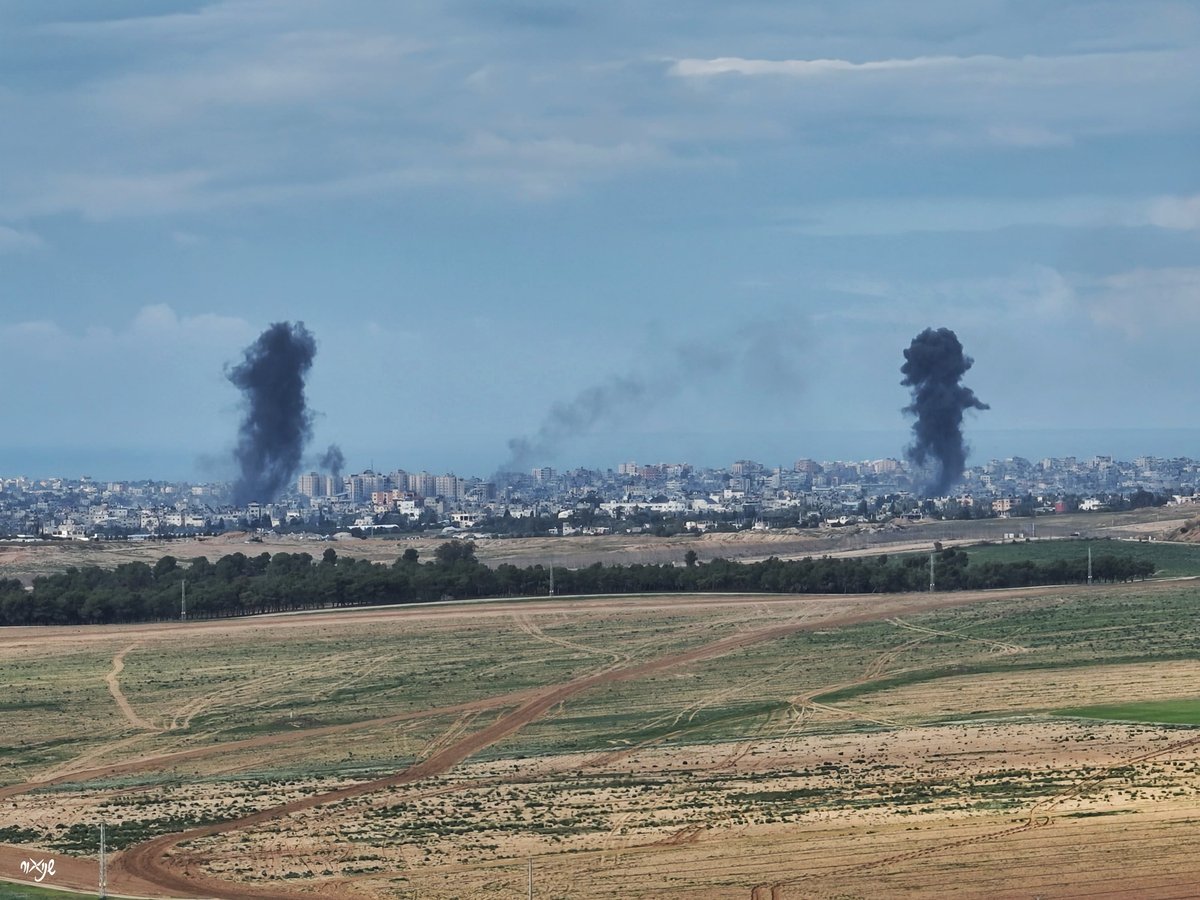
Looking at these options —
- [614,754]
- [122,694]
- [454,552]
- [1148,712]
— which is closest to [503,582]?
[454,552]

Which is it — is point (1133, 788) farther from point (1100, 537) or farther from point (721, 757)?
point (1100, 537)

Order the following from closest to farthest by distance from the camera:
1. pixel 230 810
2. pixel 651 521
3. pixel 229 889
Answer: pixel 229 889
pixel 230 810
pixel 651 521

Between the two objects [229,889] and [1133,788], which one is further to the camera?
[1133,788]

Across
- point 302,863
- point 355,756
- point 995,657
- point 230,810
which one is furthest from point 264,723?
point 995,657

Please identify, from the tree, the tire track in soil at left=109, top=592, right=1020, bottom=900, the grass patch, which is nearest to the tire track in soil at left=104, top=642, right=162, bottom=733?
the tire track in soil at left=109, top=592, right=1020, bottom=900

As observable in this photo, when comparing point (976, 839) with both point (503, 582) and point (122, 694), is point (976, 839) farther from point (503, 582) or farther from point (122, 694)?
point (503, 582)

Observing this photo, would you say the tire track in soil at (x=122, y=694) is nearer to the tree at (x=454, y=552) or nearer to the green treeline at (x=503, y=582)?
the green treeline at (x=503, y=582)
